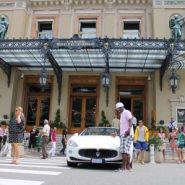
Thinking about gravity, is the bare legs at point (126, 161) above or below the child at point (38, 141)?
below

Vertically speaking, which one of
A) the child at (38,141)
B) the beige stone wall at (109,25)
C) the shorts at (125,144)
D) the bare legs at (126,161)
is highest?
the beige stone wall at (109,25)

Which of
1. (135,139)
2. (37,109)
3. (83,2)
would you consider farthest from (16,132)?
(83,2)

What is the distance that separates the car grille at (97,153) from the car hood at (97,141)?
0.45 feet

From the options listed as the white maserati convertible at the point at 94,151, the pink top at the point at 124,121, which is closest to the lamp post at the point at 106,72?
the white maserati convertible at the point at 94,151

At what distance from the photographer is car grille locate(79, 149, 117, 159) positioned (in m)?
9.23

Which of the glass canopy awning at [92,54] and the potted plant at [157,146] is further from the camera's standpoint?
the glass canopy awning at [92,54]

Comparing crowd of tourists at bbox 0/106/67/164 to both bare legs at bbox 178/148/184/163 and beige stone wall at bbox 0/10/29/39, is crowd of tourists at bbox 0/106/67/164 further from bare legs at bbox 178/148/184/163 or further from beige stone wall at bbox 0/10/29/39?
beige stone wall at bbox 0/10/29/39

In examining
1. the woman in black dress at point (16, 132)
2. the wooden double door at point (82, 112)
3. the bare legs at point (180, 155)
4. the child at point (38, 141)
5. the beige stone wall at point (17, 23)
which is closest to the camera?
the woman in black dress at point (16, 132)

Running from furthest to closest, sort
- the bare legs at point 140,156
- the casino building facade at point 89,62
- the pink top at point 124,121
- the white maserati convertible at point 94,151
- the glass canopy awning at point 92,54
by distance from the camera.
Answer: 1. the casino building facade at point 89,62
2. the glass canopy awning at point 92,54
3. the bare legs at point 140,156
4. the white maserati convertible at point 94,151
5. the pink top at point 124,121

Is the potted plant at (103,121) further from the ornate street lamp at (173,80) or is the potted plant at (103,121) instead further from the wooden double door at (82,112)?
the ornate street lamp at (173,80)

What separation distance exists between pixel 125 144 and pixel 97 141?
35.5 inches

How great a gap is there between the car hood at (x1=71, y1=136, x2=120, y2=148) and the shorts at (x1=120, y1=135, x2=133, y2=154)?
340 millimetres

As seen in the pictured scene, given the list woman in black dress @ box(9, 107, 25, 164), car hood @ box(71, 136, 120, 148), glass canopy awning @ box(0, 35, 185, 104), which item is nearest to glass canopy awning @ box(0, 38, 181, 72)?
glass canopy awning @ box(0, 35, 185, 104)

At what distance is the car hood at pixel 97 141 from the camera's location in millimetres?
9250
